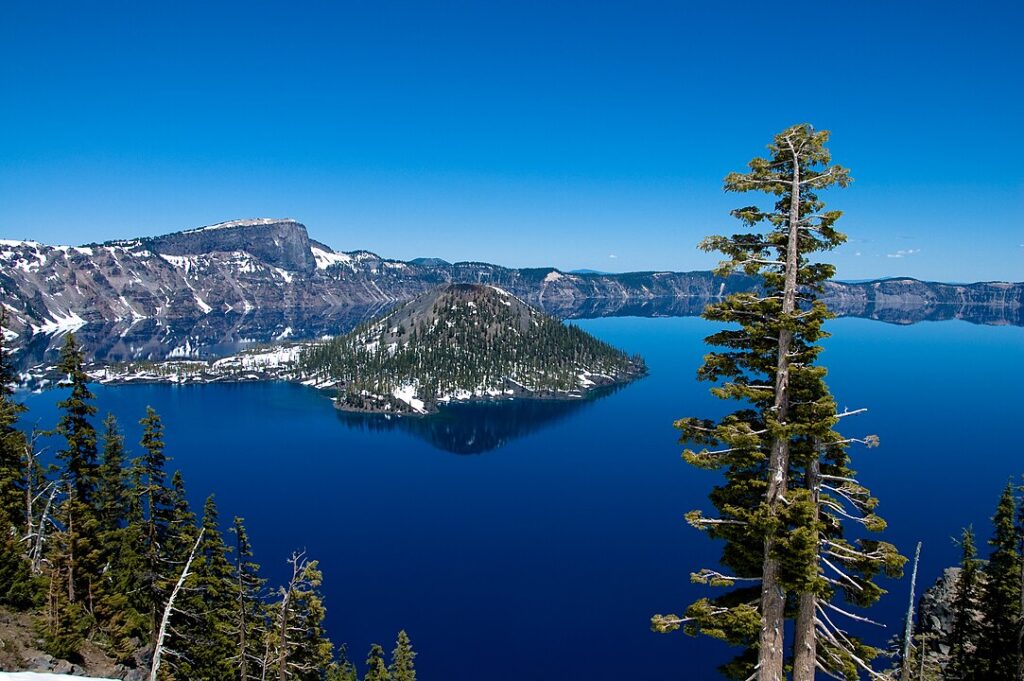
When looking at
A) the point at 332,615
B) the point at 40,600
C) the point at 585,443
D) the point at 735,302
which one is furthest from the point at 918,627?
the point at 585,443

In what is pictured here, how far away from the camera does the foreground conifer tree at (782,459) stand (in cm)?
1459

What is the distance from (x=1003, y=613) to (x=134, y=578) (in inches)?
2679

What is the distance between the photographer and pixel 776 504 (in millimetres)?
14727

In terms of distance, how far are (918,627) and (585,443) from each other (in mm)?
108650

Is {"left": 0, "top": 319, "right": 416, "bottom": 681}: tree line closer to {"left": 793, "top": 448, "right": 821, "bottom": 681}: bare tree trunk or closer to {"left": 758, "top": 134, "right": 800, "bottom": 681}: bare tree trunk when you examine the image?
{"left": 758, "top": 134, "right": 800, "bottom": 681}: bare tree trunk

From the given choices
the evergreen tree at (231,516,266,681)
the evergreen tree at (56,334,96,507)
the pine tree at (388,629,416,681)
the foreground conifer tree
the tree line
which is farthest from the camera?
the pine tree at (388,629,416,681)

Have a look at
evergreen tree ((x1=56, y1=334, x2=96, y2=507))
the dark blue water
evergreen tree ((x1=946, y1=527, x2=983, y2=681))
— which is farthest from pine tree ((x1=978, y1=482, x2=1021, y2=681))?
evergreen tree ((x1=56, y1=334, x2=96, y2=507))

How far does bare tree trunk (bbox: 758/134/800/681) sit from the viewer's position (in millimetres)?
14750

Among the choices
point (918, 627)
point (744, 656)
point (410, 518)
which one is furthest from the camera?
point (410, 518)

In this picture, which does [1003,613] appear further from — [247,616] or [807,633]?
[247,616]

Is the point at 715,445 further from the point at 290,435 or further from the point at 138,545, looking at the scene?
the point at 290,435

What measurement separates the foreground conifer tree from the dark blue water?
66144mm

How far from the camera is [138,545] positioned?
43.7 meters

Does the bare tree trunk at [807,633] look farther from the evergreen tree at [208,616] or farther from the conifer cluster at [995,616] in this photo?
the evergreen tree at [208,616]
